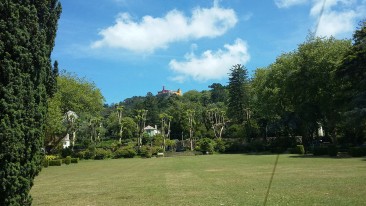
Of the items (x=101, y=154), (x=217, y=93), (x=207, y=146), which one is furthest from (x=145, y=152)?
(x=217, y=93)

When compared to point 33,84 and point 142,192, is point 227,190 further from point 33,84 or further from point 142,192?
point 33,84

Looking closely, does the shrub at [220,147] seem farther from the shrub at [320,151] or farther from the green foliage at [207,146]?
the shrub at [320,151]

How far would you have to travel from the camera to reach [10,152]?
24.4ft

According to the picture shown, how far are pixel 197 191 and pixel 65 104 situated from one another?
4441 centimetres

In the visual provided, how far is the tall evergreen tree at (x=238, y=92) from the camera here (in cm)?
6188

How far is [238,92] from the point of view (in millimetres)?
62312

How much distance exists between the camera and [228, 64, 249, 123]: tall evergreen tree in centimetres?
6188

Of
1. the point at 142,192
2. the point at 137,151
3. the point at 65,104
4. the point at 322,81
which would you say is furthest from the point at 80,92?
the point at 142,192

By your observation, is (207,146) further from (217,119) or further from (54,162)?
(217,119)

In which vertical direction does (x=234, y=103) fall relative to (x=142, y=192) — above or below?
above

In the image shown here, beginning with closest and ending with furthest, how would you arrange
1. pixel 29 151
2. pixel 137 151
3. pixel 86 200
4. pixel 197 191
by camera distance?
1. pixel 29 151
2. pixel 86 200
3. pixel 197 191
4. pixel 137 151

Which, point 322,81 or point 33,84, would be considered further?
point 322,81

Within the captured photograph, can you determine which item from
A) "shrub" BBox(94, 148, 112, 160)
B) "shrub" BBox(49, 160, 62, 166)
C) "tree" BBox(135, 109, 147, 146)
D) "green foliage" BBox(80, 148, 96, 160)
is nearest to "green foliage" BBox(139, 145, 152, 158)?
"tree" BBox(135, 109, 147, 146)

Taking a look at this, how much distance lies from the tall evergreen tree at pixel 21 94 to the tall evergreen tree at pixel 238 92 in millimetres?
54669
